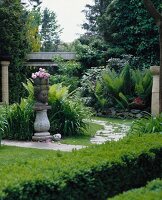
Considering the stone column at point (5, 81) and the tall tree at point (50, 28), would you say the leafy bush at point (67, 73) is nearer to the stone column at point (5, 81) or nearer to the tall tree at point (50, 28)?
the stone column at point (5, 81)

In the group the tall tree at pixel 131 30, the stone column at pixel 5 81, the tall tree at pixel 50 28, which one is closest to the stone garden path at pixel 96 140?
the stone column at pixel 5 81

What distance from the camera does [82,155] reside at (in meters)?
4.93

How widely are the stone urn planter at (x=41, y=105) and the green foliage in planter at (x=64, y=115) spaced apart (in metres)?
0.70

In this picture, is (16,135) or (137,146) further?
(16,135)

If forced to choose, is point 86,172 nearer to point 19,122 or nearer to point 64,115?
point 19,122

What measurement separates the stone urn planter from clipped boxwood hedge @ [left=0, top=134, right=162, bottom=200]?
457 cm

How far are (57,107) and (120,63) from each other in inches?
318

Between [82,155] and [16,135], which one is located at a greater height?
[82,155]

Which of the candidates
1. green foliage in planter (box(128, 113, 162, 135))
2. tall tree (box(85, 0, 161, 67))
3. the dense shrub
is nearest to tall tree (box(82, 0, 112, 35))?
tall tree (box(85, 0, 161, 67))

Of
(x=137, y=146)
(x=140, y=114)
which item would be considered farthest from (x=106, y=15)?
(x=137, y=146)

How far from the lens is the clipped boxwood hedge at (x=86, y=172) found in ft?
12.5

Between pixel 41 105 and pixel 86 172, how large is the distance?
605 cm

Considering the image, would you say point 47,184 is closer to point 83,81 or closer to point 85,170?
point 85,170

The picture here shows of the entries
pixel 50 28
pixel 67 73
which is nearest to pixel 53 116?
pixel 67 73
